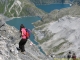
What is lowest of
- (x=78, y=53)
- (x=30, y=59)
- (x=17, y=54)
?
(x=78, y=53)

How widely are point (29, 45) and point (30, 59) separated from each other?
13.3 meters

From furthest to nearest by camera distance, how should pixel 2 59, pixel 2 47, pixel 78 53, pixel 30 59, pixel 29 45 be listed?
pixel 78 53 < pixel 29 45 < pixel 30 59 < pixel 2 47 < pixel 2 59

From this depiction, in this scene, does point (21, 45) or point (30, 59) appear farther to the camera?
point (30, 59)

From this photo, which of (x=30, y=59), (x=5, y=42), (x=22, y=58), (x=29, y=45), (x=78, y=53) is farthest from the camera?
(x=78, y=53)

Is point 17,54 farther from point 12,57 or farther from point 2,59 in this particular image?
point 2,59

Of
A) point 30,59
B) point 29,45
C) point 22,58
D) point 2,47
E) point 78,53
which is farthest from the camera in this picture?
point 78,53

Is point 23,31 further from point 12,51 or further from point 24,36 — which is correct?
point 12,51

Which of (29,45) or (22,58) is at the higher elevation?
(22,58)

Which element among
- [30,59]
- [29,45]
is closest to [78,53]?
[29,45]

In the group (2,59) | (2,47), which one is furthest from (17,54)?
(2,59)

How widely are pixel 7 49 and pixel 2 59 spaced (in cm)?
306

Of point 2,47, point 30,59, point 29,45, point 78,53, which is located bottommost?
point 78,53

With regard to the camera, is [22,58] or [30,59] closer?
[22,58]

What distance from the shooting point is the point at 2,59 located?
25.8 m
